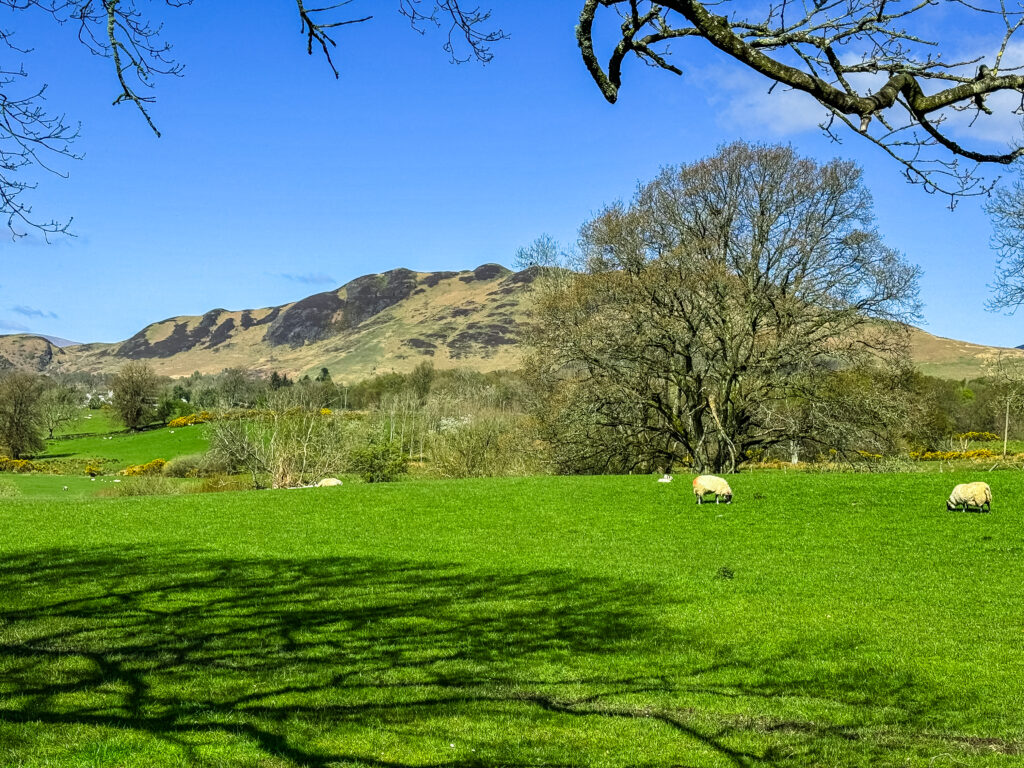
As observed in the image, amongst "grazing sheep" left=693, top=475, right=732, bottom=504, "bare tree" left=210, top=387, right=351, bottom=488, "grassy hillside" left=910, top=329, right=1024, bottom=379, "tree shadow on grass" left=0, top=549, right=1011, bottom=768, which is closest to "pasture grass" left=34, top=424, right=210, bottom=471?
"bare tree" left=210, top=387, right=351, bottom=488

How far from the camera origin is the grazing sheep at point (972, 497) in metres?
20.8

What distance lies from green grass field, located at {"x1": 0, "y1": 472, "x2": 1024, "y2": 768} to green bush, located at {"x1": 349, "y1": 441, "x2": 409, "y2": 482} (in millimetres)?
18486

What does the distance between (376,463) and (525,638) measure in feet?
104

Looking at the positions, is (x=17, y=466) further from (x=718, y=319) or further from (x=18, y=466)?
(x=718, y=319)

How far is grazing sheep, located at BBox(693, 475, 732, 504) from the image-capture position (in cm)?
2336

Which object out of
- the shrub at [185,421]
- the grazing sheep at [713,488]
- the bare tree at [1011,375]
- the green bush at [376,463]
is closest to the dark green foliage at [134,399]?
the shrub at [185,421]

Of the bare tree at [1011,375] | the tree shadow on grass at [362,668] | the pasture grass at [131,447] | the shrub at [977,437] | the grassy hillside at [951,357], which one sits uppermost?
the grassy hillside at [951,357]

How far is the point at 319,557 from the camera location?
1745cm

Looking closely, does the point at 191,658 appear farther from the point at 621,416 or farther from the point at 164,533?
the point at 621,416

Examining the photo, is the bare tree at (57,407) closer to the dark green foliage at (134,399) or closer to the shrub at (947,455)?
the dark green foliage at (134,399)

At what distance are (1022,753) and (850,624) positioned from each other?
5.31 meters

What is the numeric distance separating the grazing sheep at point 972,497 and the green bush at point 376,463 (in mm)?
27168

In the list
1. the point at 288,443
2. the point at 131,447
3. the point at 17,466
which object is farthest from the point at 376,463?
the point at 131,447

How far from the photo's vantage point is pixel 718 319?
114ft
